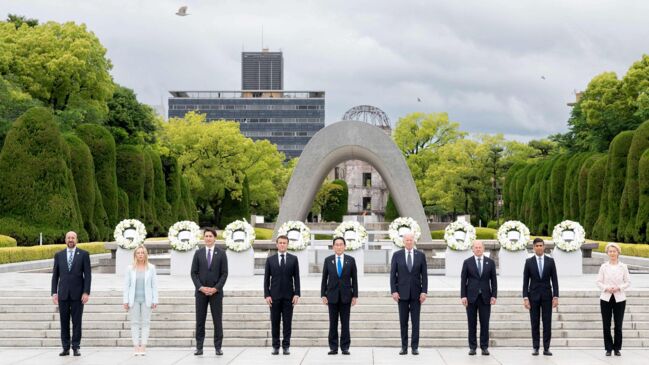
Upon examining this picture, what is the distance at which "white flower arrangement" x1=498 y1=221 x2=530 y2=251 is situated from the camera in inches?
707

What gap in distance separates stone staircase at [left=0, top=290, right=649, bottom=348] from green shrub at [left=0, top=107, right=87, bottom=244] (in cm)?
1323

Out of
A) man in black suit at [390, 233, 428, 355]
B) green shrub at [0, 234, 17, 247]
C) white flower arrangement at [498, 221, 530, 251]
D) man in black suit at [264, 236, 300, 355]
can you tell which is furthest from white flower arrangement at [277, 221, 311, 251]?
green shrub at [0, 234, 17, 247]

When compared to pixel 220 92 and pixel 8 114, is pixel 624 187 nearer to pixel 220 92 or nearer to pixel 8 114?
pixel 8 114

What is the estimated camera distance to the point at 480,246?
34.5ft

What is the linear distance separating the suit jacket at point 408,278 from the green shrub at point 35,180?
59.3ft

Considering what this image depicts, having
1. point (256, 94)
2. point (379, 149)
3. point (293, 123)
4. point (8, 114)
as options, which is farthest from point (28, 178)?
point (256, 94)

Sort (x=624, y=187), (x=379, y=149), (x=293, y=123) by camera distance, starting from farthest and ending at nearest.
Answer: (x=293, y=123), (x=624, y=187), (x=379, y=149)

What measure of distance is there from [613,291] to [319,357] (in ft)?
13.0

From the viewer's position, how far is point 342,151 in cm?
2433

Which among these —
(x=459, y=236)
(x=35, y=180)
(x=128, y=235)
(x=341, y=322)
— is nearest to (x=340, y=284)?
(x=341, y=322)

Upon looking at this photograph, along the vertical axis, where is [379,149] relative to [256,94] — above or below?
below

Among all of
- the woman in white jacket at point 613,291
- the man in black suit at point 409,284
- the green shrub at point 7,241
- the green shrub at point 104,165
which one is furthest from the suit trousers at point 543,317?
the green shrub at point 104,165

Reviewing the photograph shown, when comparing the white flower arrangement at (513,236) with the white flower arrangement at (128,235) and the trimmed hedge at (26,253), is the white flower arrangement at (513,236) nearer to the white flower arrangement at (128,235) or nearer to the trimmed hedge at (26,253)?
the white flower arrangement at (128,235)

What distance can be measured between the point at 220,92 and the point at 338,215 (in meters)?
75.0
